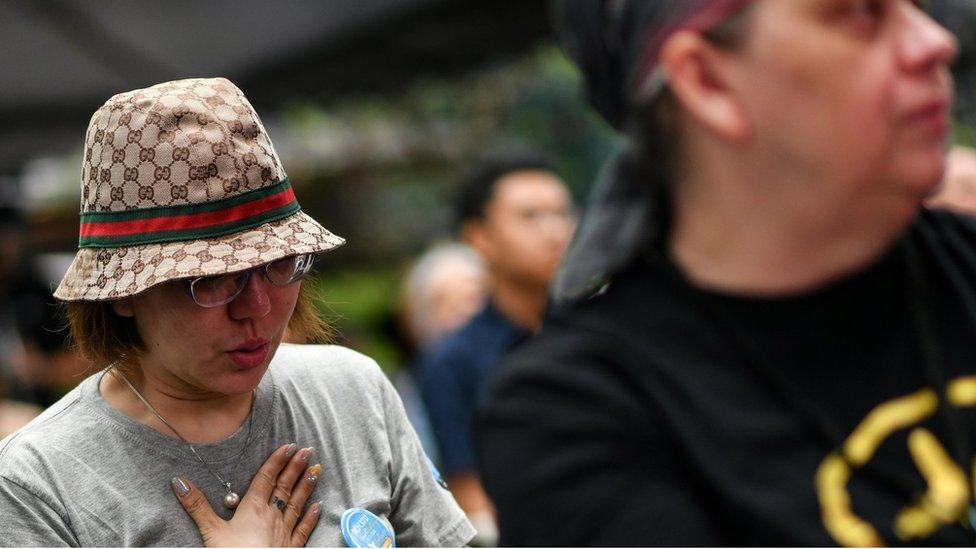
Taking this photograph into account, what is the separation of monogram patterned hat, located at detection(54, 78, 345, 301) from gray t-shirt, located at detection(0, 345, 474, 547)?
0.19m

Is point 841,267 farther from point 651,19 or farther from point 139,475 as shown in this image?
point 139,475

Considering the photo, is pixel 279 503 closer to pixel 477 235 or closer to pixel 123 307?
pixel 123 307

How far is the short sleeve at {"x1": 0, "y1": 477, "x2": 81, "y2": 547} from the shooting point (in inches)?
52.0

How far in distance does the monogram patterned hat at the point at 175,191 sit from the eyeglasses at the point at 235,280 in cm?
3

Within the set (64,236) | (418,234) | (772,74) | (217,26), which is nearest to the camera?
(772,74)

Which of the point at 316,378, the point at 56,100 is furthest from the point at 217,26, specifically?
the point at 316,378

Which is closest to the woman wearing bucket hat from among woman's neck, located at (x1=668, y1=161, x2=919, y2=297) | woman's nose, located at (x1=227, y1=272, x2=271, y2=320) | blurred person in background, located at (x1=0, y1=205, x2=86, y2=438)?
woman's nose, located at (x1=227, y1=272, x2=271, y2=320)

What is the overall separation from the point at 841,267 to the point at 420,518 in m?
0.75

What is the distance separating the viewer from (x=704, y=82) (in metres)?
1.03

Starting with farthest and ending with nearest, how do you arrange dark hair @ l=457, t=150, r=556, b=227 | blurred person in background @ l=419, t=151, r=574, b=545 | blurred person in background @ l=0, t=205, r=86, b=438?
dark hair @ l=457, t=150, r=556, b=227 < blurred person in background @ l=419, t=151, r=574, b=545 < blurred person in background @ l=0, t=205, r=86, b=438

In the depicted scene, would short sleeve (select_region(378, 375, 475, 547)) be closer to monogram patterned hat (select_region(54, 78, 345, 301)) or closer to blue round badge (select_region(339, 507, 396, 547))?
blue round badge (select_region(339, 507, 396, 547))

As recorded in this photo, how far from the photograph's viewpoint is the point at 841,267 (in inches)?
41.6

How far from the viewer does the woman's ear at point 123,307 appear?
4.47ft

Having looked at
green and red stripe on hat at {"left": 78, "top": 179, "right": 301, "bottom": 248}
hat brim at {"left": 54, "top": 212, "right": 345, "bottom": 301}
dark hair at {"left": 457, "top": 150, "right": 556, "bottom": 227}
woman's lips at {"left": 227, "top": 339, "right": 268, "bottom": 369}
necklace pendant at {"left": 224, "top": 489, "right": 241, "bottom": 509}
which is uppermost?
green and red stripe on hat at {"left": 78, "top": 179, "right": 301, "bottom": 248}
